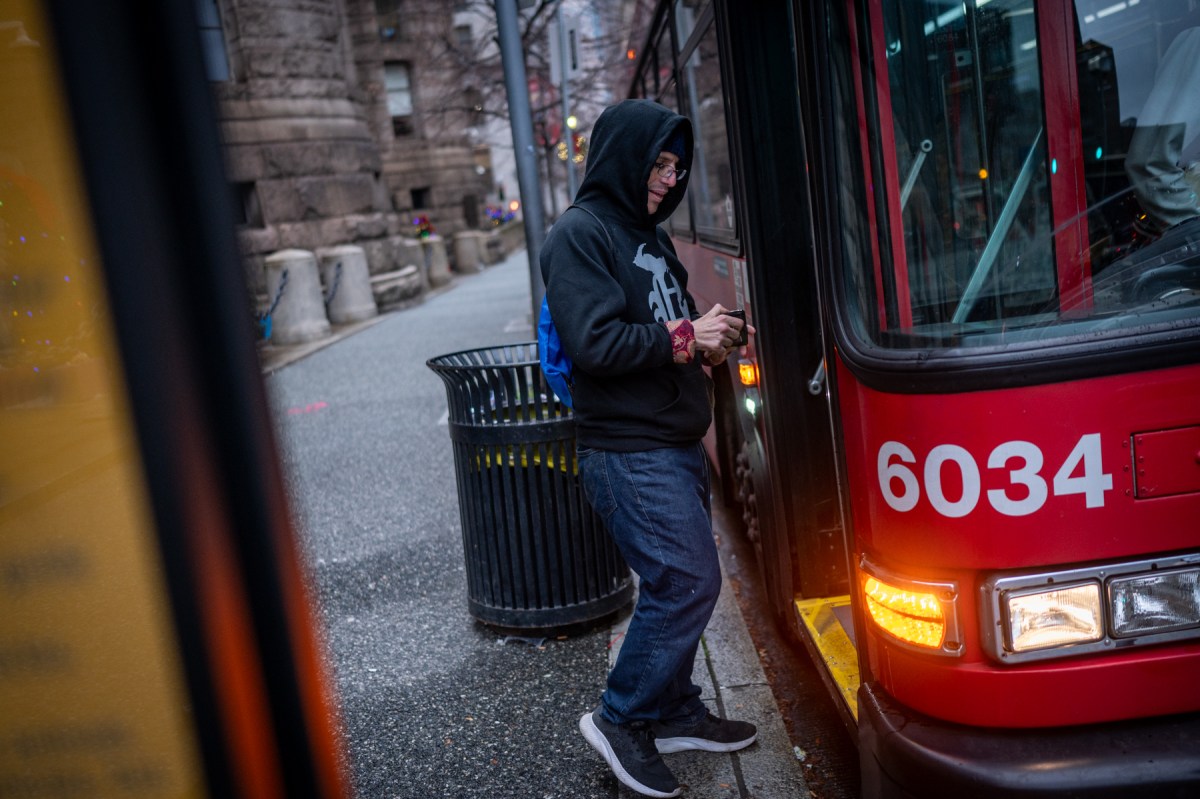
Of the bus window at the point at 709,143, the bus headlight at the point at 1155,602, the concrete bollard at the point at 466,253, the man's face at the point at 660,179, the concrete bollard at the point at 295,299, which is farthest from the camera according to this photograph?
the concrete bollard at the point at 466,253

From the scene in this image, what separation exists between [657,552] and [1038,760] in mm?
1143

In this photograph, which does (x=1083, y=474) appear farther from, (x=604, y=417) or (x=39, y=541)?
(x=39, y=541)

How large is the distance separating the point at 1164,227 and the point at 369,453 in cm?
699

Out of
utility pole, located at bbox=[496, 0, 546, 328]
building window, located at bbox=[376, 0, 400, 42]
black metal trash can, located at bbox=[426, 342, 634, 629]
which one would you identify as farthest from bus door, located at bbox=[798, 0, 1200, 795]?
building window, located at bbox=[376, 0, 400, 42]

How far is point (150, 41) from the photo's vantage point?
98 cm

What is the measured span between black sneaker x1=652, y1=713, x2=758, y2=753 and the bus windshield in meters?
1.57

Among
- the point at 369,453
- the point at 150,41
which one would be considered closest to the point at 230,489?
the point at 150,41

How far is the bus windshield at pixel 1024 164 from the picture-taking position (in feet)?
7.11

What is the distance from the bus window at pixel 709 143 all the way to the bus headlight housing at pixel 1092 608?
6.66 feet

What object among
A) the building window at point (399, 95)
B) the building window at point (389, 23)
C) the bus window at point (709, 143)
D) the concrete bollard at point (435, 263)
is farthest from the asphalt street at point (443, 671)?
the building window at point (399, 95)

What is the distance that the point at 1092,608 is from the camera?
212 cm

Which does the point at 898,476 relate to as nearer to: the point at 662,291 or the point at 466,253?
the point at 662,291

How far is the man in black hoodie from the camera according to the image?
276 cm

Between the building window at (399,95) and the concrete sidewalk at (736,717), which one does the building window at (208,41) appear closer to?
the concrete sidewalk at (736,717)
